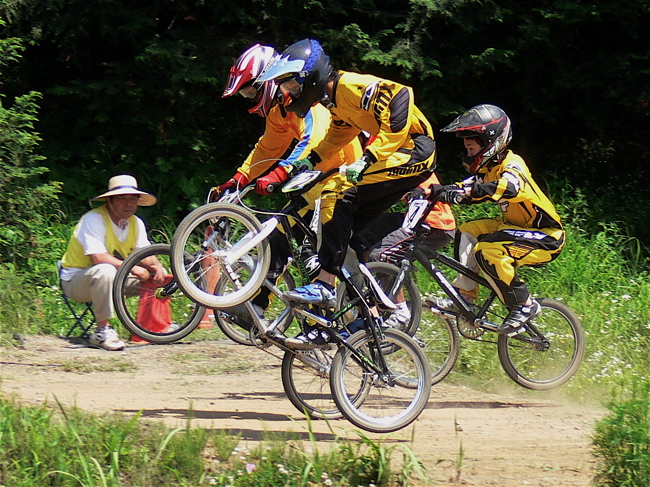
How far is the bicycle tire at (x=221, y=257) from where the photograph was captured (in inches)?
197

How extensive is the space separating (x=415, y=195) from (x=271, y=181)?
3.33ft

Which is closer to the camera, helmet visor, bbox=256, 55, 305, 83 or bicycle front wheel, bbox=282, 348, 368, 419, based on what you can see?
helmet visor, bbox=256, 55, 305, 83

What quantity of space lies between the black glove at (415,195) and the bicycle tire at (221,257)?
1062mm

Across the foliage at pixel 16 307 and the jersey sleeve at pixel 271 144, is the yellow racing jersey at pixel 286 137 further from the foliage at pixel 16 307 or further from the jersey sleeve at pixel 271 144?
the foliage at pixel 16 307

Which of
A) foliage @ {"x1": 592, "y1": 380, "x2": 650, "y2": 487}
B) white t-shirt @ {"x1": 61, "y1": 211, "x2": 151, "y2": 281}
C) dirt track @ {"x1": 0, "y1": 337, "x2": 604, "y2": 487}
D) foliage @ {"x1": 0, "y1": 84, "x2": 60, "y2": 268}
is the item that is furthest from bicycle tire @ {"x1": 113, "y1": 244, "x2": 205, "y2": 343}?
foliage @ {"x1": 592, "y1": 380, "x2": 650, "y2": 487}

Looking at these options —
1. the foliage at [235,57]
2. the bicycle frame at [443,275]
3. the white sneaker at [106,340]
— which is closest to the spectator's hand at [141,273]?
the white sneaker at [106,340]

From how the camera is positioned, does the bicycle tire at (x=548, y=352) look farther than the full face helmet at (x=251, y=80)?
Yes

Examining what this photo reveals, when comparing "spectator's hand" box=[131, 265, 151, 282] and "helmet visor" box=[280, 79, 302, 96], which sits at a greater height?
"helmet visor" box=[280, 79, 302, 96]

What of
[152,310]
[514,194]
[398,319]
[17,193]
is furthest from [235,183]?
[17,193]

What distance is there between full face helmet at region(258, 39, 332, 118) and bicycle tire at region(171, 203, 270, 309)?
709 mm

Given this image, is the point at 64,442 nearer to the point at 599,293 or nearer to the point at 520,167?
the point at 520,167

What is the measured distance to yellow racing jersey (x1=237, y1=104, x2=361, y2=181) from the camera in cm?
576

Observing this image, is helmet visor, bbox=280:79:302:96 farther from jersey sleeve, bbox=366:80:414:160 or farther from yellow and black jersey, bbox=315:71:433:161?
jersey sleeve, bbox=366:80:414:160

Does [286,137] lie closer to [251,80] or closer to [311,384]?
[251,80]
